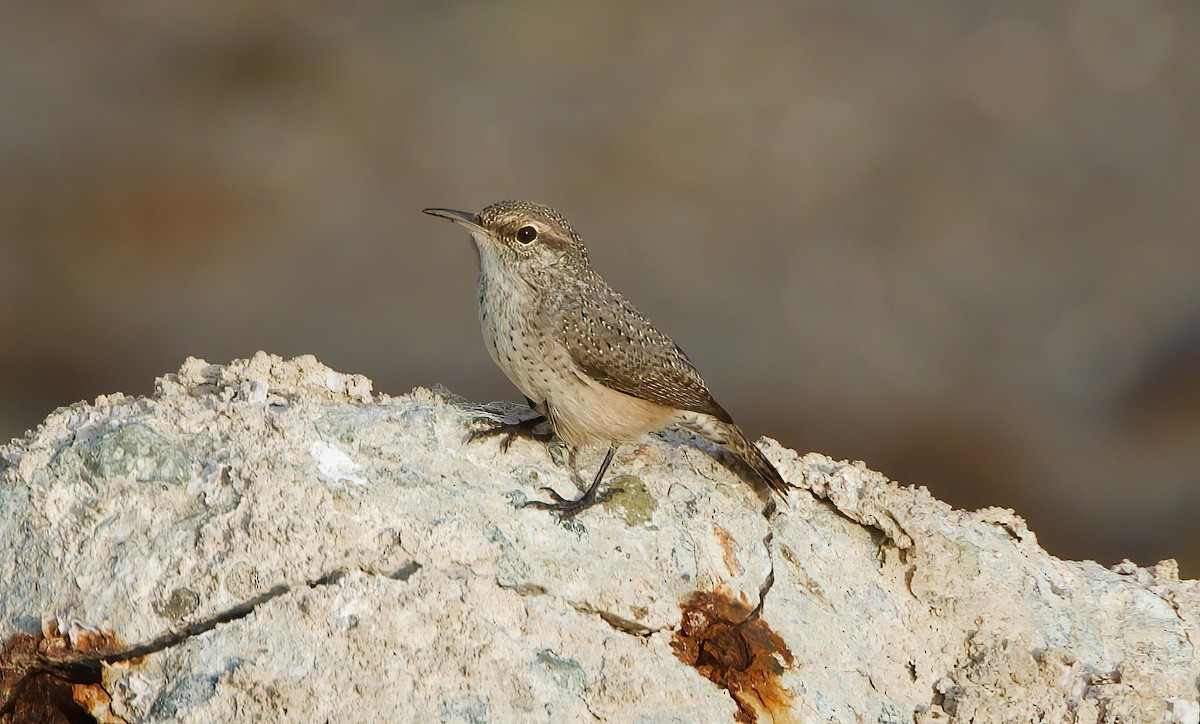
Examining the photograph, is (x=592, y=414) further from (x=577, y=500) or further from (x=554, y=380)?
(x=577, y=500)

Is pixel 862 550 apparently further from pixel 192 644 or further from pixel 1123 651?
pixel 192 644

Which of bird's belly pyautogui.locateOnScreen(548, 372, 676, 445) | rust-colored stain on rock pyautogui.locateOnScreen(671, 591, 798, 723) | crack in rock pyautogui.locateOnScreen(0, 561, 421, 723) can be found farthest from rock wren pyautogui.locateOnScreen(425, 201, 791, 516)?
crack in rock pyautogui.locateOnScreen(0, 561, 421, 723)

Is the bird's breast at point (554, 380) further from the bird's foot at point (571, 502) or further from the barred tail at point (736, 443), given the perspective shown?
the bird's foot at point (571, 502)

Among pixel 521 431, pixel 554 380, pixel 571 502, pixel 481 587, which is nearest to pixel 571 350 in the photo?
pixel 554 380

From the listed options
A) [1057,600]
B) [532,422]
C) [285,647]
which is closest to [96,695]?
[285,647]

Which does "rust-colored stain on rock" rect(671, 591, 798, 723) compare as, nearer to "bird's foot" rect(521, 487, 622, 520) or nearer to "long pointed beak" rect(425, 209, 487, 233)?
"bird's foot" rect(521, 487, 622, 520)

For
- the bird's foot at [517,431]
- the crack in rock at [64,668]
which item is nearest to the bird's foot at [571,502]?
the bird's foot at [517,431]
